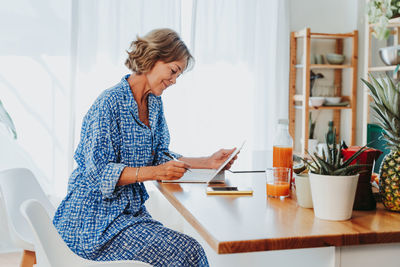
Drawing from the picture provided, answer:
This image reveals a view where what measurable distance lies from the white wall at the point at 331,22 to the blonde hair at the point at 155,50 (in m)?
2.62

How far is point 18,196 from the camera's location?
2.22 meters

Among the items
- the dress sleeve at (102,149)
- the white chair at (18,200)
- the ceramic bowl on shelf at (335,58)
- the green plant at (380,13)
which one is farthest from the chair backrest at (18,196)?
the ceramic bowl on shelf at (335,58)

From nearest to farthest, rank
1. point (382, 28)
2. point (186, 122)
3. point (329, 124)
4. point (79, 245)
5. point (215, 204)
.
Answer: point (382, 28)
point (215, 204)
point (79, 245)
point (186, 122)
point (329, 124)

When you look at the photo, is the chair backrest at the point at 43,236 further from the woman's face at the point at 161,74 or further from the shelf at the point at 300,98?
the shelf at the point at 300,98

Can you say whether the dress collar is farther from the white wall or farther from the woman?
the white wall

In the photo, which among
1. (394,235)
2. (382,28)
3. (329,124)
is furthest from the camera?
(329,124)

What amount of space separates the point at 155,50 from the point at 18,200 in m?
0.97

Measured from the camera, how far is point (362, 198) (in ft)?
4.75

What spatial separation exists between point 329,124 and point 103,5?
7.51 feet

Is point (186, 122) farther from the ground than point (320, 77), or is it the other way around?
point (320, 77)

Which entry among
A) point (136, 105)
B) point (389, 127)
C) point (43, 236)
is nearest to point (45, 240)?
point (43, 236)

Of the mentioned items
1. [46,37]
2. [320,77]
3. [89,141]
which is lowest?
[89,141]

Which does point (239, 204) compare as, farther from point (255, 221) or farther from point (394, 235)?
point (394, 235)

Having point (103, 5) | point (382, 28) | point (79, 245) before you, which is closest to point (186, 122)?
point (103, 5)
